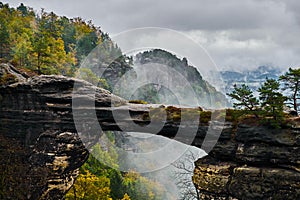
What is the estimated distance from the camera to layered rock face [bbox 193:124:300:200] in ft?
48.8

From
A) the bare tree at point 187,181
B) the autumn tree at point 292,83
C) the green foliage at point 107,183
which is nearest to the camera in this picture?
the autumn tree at point 292,83

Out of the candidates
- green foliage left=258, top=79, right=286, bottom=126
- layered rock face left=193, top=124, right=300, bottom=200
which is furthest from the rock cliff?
green foliage left=258, top=79, right=286, bottom=126

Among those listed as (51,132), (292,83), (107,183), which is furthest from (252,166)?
(107,183)

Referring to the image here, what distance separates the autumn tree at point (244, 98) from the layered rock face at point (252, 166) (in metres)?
1.02

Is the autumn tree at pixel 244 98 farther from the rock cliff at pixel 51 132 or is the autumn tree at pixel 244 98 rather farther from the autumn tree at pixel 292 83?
the rock cliff at pixel 51 132

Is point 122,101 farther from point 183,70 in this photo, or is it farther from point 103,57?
point 183,70

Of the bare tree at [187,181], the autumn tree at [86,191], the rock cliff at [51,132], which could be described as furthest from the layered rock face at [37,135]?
the autumn tree at [86,191]

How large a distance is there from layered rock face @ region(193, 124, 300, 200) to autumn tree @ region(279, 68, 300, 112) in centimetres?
166

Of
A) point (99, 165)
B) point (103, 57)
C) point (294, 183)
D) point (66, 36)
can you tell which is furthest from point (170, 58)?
point (294, 183)

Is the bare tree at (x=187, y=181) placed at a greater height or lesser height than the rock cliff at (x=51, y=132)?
lesser

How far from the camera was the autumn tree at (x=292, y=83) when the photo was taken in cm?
1531

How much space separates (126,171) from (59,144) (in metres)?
42.7

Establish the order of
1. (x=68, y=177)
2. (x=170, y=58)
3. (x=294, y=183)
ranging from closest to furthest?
(x=294, y=183) < (x=68, y=177) < (x=170, y=58)

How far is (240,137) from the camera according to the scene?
16125 millimetres
